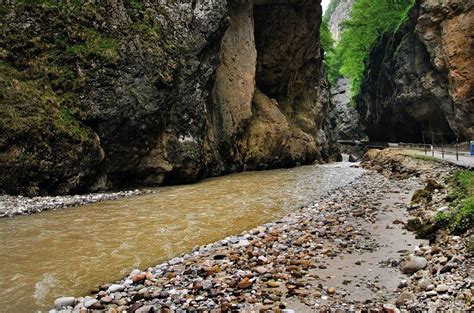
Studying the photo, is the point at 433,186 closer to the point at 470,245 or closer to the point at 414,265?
the point at 470,245

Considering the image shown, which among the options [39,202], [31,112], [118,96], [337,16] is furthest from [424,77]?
[337,16]

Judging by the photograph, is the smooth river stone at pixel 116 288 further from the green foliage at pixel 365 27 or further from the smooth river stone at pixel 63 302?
the green foliage at pixel 365 27

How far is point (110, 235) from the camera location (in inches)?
372

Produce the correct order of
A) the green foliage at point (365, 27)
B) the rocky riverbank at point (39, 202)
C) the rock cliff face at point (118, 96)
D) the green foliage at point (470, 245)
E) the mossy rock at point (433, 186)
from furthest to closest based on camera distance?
the green foliage at point (365, 27), the rock cliff face at point (118, 96), the rocky riverbank at point (39, 202), the mossy rock at point (433, 186), the green foliage at point (470, 245)

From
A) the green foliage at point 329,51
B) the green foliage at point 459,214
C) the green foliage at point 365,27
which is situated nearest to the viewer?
the green foliage at point 459,214

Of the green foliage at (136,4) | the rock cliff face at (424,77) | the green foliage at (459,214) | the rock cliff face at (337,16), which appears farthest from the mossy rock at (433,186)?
the rock cliff face at (337,16)

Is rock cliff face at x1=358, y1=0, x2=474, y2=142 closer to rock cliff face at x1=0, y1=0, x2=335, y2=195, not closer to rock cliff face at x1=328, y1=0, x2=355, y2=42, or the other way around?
rock cliff face at x1=0, y1=0, x2=335, y2=195

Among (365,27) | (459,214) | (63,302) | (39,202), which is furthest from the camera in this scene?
(365,27)

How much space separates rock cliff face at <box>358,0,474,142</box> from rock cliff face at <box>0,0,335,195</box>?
16268 millimetres

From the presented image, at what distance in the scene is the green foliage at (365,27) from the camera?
47156 millimetres

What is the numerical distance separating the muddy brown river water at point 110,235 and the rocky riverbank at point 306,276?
1.99 ft

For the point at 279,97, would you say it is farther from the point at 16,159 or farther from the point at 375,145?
the point at 16,159

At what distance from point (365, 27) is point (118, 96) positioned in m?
45.8

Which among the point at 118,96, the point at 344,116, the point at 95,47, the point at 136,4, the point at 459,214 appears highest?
the point at 136,4
